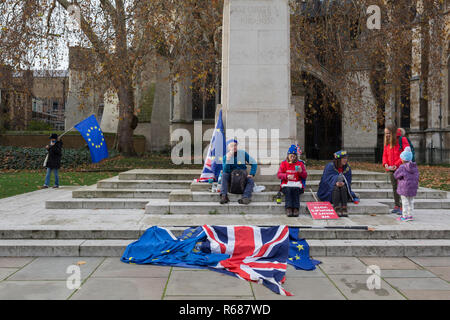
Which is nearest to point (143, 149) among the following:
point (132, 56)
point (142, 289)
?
point (132, 56)

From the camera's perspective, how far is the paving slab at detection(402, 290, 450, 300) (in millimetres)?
3707

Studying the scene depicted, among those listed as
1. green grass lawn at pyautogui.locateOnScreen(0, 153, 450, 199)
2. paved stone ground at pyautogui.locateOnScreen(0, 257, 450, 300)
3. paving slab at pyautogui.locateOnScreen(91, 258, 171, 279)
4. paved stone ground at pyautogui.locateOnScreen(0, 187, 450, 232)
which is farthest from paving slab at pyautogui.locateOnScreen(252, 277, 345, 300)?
green grass lawn at pyautogui.locateOnScreen(0, 153, 450, 199)

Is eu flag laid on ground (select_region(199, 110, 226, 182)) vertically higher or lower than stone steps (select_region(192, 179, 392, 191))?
higher

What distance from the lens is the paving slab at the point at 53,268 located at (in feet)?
14.1

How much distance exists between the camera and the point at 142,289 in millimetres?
3916

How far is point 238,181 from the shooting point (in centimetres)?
701

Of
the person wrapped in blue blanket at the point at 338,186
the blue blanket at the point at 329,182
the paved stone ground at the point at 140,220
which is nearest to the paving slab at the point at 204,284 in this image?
the paved stone ground at the point at 140,220

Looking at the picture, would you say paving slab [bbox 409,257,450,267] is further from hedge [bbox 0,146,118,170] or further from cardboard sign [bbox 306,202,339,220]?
hedge [bbox 0,146,118,170]

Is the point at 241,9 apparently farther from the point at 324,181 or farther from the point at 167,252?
the point at 167,252

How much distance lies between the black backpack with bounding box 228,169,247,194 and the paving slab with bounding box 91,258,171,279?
8.80 ft

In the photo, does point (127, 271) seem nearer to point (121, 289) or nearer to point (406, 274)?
point (121, 289)

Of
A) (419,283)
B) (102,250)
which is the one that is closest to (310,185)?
(419,283)

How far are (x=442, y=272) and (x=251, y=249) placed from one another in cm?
226
